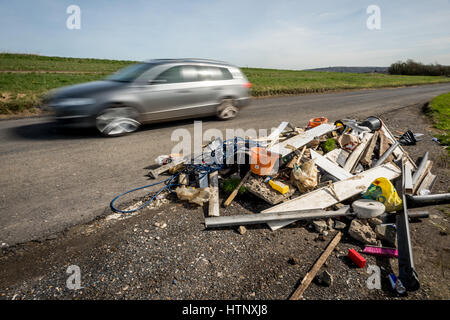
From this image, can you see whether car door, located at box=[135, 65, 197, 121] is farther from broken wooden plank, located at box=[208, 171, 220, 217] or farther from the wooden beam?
the wooden beam

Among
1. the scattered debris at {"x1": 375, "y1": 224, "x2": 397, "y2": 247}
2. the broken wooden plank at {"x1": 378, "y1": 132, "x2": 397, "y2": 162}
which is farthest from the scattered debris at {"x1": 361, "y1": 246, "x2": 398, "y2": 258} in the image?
the broken wooden plank at {"x1": 378, "y1": 132, "x2": 397, "y2": 162}

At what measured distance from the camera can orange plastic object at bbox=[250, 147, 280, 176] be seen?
3.80 meters

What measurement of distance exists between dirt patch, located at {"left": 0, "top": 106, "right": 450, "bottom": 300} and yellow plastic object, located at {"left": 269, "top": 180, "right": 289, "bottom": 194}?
59 centimetres

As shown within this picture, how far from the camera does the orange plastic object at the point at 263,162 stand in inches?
149

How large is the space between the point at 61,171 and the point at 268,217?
151 inches

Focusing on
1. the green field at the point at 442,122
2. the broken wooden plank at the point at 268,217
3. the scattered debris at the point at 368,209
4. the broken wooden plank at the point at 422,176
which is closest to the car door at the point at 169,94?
the broken wooden plank at the point at 268,217

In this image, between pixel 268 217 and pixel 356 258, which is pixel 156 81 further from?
pixel 356 258

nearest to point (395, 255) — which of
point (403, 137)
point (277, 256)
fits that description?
point (277, 256)

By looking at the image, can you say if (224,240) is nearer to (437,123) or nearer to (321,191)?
(321,191)

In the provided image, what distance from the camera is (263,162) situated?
12.4 ft

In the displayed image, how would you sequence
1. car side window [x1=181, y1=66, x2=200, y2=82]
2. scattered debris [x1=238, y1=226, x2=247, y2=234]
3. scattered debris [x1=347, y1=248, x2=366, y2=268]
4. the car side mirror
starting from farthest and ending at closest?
1. car side window [x1=181, y1=66, x2=200, y2=82]
2. the car side mirror
3. scattered debris [x1=238, y1=226, x2=247, y2=234]
4. scattered debris [x1=347, y1=248, x2=366, y2=268]

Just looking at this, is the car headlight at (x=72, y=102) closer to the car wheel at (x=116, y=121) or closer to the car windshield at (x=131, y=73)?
the car wheel at (x=116, y=121)

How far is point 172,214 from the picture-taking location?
321 centimetres

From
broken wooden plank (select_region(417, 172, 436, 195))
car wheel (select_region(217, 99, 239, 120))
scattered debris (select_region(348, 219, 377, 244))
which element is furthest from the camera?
car wheel (select_region(217, 99, 239, 120))
